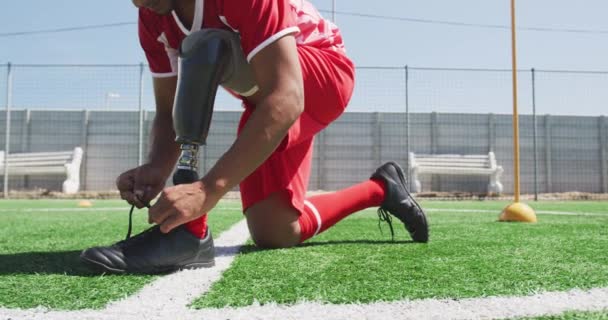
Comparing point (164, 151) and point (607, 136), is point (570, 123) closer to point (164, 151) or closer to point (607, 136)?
point (607, 136)

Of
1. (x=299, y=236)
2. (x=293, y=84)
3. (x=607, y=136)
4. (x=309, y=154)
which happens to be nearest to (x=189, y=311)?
(x=293, y=84)

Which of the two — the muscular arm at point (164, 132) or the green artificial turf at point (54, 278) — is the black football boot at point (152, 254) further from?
the muscular arm at point (164, 132)

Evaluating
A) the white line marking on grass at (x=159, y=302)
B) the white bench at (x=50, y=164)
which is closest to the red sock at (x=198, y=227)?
the white line marking on grass at (x=159, y=302)

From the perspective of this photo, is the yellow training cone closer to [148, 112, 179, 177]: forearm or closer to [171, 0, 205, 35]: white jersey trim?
[148, 112, 179, 177]: forearm

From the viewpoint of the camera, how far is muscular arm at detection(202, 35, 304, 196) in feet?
3.94

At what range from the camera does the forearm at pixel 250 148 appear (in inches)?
47.1

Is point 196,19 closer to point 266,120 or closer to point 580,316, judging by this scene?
point 266,120

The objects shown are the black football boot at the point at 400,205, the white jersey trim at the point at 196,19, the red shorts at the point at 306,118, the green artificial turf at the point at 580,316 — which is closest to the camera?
the green artificial turf at the point at 580,316

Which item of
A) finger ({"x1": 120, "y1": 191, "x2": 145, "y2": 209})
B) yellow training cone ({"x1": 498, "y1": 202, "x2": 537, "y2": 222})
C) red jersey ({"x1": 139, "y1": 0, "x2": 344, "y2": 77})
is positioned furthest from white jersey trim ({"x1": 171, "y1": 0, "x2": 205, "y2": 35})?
yellow training cone ({"x1": 498, "y1": 202, "x2": 537, "y2": 222})

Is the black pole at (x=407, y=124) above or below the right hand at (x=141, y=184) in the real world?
above

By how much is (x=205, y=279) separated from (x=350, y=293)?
464 millimetres

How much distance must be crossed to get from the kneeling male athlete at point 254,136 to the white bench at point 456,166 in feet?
29.1

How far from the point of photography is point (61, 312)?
40.2 inches

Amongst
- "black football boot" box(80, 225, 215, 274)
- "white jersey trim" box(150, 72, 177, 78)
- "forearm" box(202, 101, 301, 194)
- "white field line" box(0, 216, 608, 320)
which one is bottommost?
"white field line" box(0, 216, 608, 320)
